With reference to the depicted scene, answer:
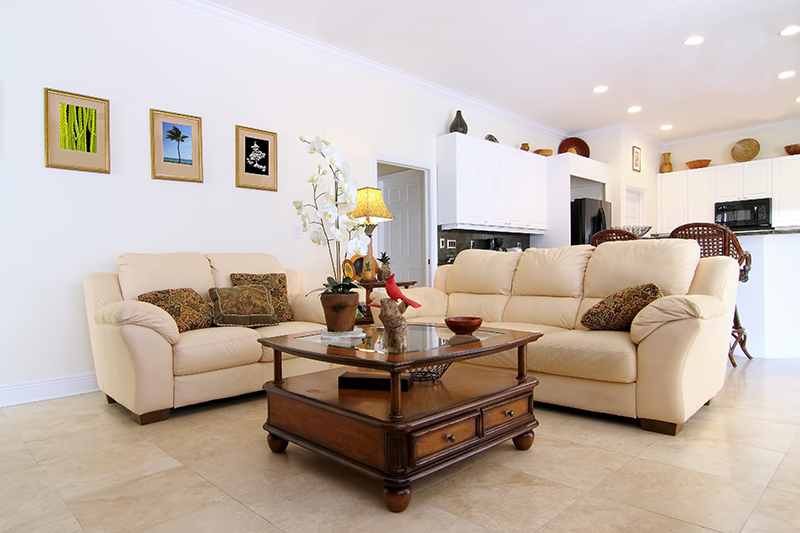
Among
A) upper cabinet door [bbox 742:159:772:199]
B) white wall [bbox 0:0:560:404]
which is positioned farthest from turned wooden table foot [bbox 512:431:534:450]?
upper cabinet door [bbox 742:159:772:199]

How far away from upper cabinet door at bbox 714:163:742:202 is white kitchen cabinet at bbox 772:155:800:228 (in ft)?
1.47

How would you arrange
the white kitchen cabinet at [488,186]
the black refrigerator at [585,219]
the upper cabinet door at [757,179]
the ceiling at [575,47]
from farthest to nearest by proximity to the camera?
1. the upper cabinet door at [757,179]
2. the black refrigerator at [585,219]
3. the white kitchen cabinet at [488,186]
4. the ceiling at [575,47]

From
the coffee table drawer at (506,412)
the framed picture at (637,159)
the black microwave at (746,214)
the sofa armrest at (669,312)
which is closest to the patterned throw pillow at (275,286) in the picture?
the coffee table drawer at (506,412)

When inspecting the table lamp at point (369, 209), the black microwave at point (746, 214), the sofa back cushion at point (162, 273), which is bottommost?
the sofa back cushion at point (162, 273)

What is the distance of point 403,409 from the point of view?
6.16 feet

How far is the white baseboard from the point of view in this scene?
318 cm

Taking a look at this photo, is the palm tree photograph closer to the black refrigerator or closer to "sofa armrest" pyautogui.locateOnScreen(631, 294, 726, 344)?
"sofa armrest" pyautogui.locateOnScreen(631, 294, 726, 344)

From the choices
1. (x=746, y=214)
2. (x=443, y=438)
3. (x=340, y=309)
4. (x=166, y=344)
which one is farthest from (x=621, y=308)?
(x=746, y=214)

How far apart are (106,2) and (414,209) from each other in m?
3.84

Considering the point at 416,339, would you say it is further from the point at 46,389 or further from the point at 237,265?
the point at 46,389

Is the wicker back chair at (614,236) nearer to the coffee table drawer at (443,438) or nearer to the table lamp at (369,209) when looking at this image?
the table lamp at (369,209)

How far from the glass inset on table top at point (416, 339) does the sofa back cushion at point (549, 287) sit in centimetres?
117

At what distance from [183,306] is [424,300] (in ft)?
5.76

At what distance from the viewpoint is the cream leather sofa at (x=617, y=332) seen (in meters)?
2.48
